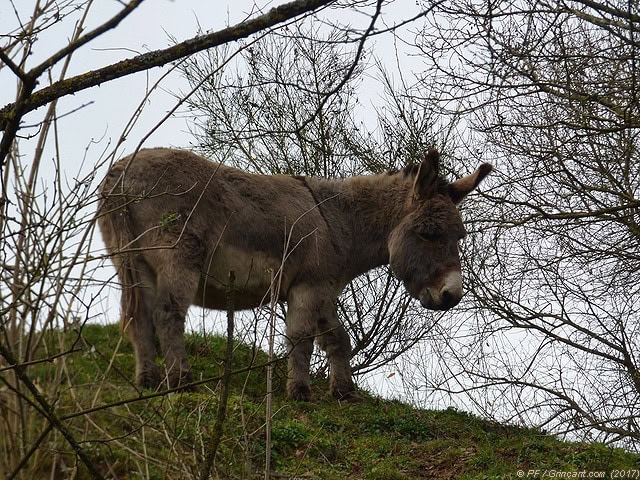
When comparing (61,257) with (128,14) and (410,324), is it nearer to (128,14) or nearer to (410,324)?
(128,14)

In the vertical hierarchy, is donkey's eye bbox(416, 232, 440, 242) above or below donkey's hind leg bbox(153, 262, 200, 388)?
above

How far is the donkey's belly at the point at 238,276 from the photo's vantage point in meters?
7.56

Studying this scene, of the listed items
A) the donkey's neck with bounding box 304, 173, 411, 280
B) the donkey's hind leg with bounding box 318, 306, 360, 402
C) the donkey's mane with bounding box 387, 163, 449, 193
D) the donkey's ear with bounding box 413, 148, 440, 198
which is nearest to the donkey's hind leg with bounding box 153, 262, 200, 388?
the donkey's hind leg with bounding box 318, 306, 360, 402

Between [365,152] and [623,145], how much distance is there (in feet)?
13.1

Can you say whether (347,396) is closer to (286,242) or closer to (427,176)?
(286,242)

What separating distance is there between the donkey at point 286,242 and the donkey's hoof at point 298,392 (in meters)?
0.01

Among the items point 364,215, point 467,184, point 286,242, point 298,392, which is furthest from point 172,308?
point 467,184

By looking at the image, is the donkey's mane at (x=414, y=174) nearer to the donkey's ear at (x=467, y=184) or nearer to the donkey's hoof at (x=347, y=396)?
the donkey's ear at (x=467, y=184)

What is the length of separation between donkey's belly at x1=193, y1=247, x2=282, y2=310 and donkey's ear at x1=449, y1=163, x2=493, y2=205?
2.02 meters

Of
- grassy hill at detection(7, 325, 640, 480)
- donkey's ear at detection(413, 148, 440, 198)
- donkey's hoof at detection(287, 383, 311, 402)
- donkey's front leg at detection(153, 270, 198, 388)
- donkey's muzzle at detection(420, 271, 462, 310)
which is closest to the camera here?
grassy hill at detection(7, 325, 640, 480)

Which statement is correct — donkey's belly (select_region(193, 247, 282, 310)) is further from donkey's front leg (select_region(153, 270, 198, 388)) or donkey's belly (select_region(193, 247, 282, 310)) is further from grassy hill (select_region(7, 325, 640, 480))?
grassy hill (select_region(7, 325, 640, 480))

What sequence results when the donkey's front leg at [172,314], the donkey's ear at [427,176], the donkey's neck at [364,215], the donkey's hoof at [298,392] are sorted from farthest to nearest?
the donkey's neck at [364,215], the donkey's ear at [427,176], the donkey's hoof at [298,392], the donkey's front leg at [172,314]

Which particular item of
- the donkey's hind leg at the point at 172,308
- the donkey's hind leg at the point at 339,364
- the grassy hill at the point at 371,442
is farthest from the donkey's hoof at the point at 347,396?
the donkey's hind leg at the point at 172,308

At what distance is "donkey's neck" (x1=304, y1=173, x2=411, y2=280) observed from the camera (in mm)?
8742
